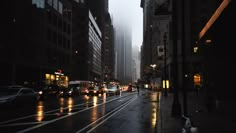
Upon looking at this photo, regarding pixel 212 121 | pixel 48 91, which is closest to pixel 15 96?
pixel 48 91

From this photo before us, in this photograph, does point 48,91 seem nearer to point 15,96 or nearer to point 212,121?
point 15,96

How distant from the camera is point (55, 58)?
7075cm

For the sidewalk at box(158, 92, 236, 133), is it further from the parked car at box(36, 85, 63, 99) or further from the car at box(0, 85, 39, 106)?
the parked car at box(36, 85, 63, 99)

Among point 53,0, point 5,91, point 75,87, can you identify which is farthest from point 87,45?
point 5,91

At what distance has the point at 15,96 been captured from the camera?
25.5 metres

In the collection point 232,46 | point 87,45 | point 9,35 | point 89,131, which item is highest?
point 87,45

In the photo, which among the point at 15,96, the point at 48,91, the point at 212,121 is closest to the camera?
the point at 212,121

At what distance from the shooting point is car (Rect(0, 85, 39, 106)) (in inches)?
963

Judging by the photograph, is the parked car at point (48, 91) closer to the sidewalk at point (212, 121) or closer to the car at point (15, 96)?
the car at point (15, 96)

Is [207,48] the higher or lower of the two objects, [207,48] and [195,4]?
the lower

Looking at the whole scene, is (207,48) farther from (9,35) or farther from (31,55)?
(31,55)

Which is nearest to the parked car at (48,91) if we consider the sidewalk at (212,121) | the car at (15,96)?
the car at (15,96)

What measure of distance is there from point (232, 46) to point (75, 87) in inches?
1723

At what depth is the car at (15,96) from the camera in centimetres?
2446
